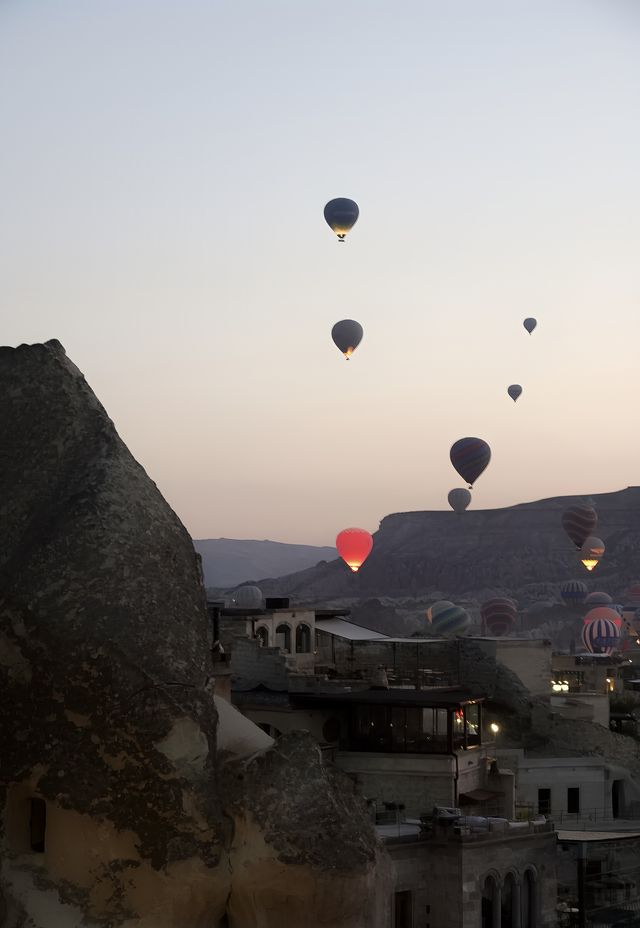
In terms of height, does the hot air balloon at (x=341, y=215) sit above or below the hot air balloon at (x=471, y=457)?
above

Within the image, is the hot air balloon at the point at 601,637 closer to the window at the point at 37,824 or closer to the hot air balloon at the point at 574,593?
the hot air balloon at the point at 574,593

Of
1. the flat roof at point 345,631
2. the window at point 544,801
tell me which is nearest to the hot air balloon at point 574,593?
the flat roof at point 345,631

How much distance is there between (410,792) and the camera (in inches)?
1564

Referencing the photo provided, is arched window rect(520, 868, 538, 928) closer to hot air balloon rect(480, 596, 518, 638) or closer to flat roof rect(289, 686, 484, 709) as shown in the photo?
flat roof rect(289, 686, 484, 709)

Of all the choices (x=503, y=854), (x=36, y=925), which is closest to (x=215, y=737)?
(x=36, y=925)

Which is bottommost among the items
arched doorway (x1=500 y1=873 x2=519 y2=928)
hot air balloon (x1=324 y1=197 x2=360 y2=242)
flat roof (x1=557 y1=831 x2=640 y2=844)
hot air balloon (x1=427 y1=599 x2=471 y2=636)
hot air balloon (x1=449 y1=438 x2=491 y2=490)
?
arched doorway (x1=500 y1=873 x2=519 y2=928)

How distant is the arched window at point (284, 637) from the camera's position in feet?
A: 182

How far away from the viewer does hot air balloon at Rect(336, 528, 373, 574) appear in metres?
107

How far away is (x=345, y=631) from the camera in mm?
61969

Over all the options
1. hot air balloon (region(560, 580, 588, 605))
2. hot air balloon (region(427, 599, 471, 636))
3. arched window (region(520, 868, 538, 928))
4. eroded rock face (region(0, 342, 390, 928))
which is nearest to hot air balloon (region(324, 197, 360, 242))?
hot air balloon (region(427, 599, 471, 636))

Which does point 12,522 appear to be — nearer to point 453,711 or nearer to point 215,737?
point 215,737

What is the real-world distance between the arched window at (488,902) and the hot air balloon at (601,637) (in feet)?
270

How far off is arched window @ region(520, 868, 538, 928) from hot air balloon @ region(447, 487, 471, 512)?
112706 millimetres

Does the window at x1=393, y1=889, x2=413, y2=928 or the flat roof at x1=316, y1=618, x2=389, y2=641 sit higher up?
the flat roof at x1=316, y1=618, x2=389, y2=641
